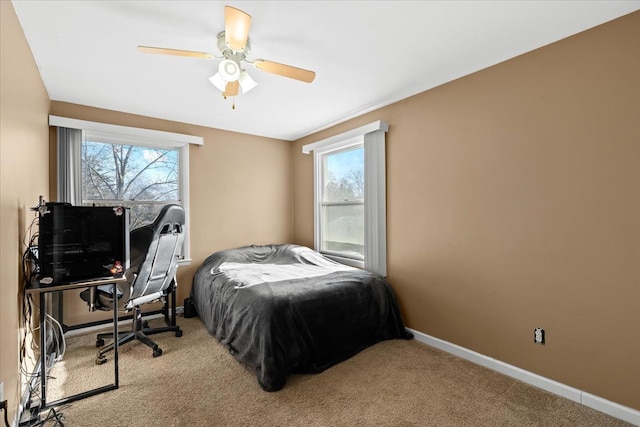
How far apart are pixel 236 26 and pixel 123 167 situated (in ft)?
8.74

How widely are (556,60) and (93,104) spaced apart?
4.18 meters

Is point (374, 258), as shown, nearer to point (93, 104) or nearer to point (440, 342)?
point (440, 342)

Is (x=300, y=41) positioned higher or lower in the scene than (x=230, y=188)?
higher

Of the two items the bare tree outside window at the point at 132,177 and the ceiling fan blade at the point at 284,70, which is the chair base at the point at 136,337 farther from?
the ceiling fan blade at the point at 284,70

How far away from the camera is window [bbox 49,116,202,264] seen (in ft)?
10.00

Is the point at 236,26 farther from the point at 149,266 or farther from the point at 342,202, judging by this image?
the point at 342,202

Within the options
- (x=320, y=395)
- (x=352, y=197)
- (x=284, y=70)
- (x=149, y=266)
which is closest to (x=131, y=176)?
(x=149, y=266)

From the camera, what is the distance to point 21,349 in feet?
6.05

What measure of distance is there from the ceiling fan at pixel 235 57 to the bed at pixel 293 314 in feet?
5.28

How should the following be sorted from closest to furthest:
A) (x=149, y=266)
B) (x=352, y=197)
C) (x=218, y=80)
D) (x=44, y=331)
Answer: (x=44, y=331) → (x=218, y=80) → (x=149, y=266) → (x=352, y=197)

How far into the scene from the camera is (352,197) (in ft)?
12.5

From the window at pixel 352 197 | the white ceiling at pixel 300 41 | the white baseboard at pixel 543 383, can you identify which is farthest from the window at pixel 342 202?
the white baseboard at pixel 543 383

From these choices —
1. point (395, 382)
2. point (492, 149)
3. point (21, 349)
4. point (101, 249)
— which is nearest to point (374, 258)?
point (395, 382)

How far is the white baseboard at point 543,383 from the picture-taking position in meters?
1.78
